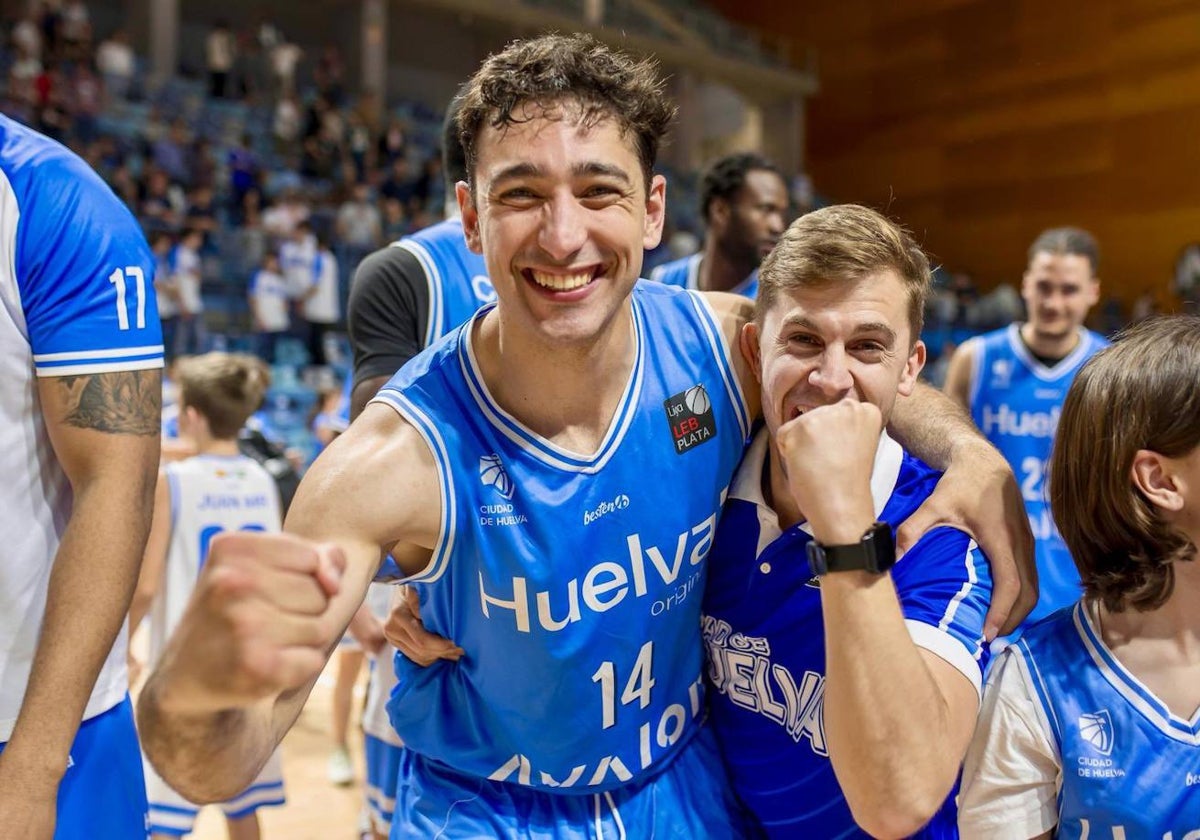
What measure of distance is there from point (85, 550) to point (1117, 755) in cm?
172

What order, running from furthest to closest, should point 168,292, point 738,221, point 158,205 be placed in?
1. point 158,205
2. point 168,292
3. point 738,221

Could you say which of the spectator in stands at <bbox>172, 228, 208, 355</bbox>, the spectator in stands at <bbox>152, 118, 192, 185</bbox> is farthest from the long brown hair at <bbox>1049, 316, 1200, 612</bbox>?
the spectator in stands at <bbox>152, 118, 192, 185</bbox>

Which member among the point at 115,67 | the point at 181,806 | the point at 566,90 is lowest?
the point at 181,806

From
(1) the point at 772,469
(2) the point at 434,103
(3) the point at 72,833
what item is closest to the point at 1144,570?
(1) the point at 772,469

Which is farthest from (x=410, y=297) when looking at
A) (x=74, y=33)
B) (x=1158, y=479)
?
(x=74, y=33)

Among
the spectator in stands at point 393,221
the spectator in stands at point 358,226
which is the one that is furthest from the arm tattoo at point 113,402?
the spectator in stands at point 393,221

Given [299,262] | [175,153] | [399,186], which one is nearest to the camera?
[299,262]

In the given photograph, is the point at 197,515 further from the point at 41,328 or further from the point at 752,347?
the point at 752,347

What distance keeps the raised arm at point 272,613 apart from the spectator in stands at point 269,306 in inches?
447

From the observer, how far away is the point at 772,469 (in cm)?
210

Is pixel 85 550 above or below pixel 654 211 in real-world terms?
below

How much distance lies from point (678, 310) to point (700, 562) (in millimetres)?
542

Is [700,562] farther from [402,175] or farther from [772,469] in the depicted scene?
[402,175]

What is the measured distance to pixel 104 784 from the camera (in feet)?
6.12
